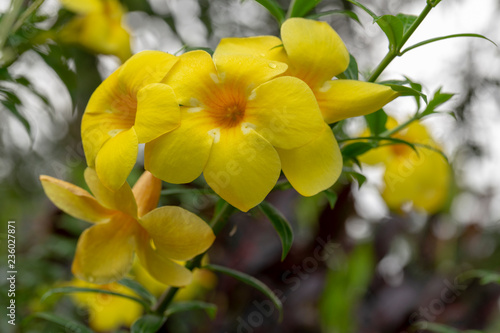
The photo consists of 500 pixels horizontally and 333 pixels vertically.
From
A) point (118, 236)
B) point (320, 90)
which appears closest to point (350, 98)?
point (320, 90)

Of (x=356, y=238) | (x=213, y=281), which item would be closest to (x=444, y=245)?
(x=356, y=238)

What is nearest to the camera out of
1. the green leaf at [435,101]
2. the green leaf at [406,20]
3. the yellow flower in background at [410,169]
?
the green leaf at [406,20]

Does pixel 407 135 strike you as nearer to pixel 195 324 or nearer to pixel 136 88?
pixel 136 88

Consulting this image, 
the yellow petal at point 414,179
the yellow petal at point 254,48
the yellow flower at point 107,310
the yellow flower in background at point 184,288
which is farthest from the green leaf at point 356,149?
the yellow flower at point 107,310

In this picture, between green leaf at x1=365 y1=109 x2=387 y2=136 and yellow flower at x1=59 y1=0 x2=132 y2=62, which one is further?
yellow flower at x1=59 y1=0 x2=132 y2=62

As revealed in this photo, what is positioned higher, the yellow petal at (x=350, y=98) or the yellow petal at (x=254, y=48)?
the yellow petal at (x=254, y=48)

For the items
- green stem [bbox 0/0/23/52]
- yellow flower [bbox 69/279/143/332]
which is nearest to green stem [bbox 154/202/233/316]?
green stem [bbox 0/0/23/52]

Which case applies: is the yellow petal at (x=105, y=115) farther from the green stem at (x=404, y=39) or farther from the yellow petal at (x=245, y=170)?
the green stem at (x=404, y=39)

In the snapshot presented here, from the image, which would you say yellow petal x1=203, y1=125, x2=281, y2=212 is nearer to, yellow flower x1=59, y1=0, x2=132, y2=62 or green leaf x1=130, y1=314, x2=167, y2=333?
green leaf x1=130, y1=314, x2=167, y2=333
